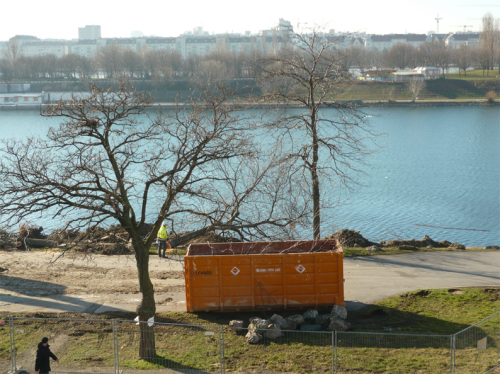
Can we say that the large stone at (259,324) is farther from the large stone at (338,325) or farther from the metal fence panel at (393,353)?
the metal fence panel at (393,353)

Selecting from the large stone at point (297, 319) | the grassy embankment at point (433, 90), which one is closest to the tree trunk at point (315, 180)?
the large stone at point (297, 319)

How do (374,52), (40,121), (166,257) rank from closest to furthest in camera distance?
(166,257)
(40,121)
(374,52)

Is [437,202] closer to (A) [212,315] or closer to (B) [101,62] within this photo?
(A) [212,315]

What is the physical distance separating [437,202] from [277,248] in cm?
2746

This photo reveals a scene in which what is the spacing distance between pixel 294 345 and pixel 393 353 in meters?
2.49

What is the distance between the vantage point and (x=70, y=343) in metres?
13.4

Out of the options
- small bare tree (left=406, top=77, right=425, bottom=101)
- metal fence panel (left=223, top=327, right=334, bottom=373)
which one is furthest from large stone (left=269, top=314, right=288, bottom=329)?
small bare tree (left=406, top=77, right=425, bottom=101)

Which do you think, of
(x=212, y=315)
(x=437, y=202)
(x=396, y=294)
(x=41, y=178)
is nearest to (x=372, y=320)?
(x=396, y=294)

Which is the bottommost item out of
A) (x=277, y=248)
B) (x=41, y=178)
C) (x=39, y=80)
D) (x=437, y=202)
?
(x=437, y=202)

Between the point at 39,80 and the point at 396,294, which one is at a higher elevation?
the point at 39,80

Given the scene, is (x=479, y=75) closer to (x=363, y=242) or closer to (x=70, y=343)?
(x=363, y=242)

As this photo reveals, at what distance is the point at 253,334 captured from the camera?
13391 millimetres

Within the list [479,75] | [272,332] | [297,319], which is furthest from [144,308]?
[479,75]

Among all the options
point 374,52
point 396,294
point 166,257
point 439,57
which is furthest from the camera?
point 374,52
